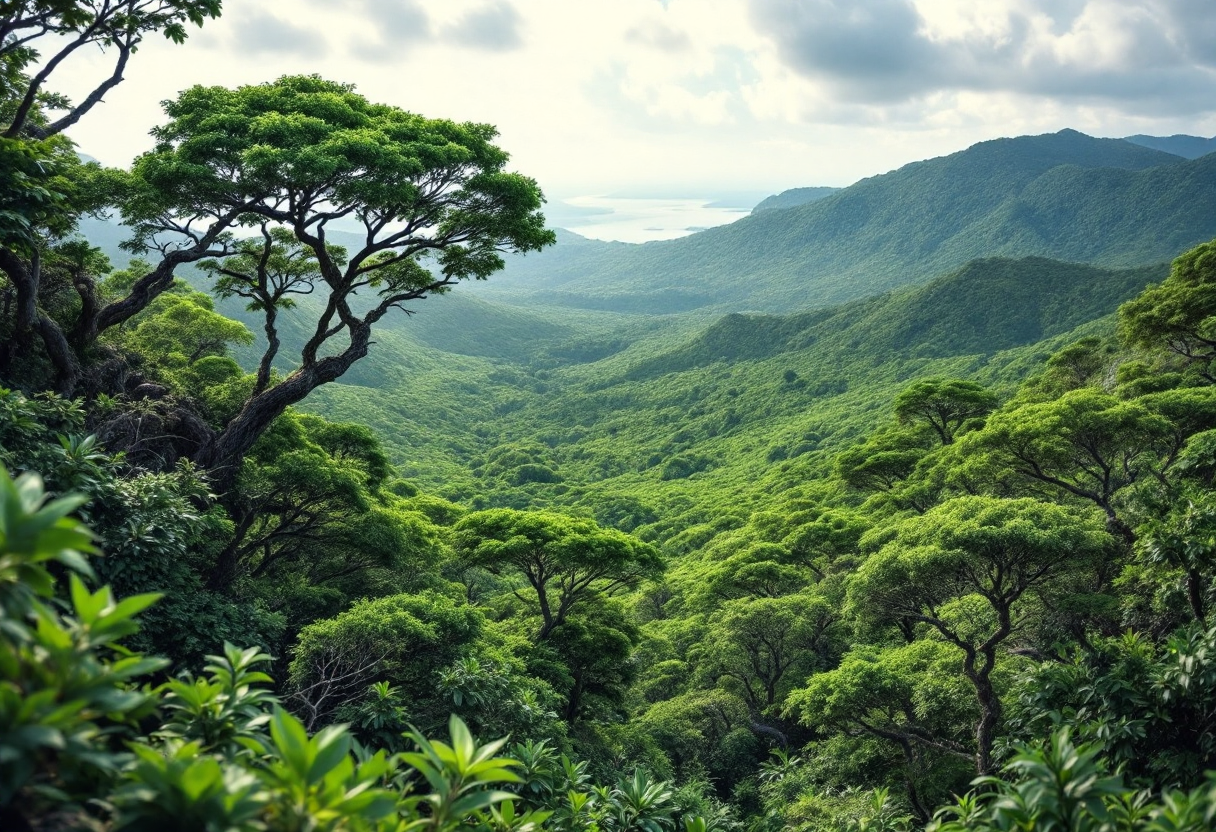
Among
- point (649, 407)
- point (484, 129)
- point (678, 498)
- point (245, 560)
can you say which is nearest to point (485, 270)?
point (484, 129)

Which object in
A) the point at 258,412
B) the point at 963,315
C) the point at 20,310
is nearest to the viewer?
the point at 20,310

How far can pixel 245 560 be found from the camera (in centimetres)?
1486

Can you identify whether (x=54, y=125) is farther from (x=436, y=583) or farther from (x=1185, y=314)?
(x=1185, y=314)

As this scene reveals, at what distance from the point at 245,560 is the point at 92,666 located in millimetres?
14287

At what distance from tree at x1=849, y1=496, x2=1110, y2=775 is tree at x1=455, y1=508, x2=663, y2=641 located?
566cm

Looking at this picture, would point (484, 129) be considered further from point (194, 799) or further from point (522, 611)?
point (522, 611)

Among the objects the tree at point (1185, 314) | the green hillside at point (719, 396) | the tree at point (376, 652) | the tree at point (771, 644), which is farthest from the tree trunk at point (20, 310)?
the green hillside at point (719, 396)

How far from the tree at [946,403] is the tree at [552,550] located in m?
18.6

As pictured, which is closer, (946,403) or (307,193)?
(307,193)

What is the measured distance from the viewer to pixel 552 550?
1617 cm

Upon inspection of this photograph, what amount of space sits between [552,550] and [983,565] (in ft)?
28.9

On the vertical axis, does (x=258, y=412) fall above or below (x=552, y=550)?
above

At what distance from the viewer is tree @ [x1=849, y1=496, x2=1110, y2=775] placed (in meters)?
10.9

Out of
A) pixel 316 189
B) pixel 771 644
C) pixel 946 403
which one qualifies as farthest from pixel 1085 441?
pixel 316 189
